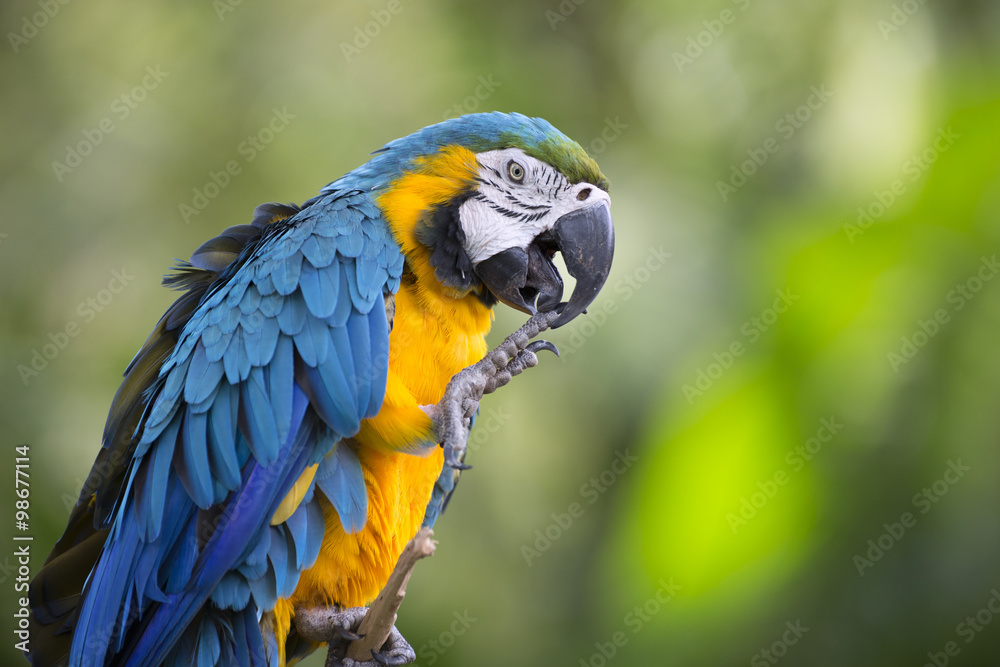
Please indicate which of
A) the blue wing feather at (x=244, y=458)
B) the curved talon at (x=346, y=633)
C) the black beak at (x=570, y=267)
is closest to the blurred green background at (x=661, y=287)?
the black beak at (x=570, y=267)

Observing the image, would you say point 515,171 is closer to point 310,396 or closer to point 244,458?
point 310,396

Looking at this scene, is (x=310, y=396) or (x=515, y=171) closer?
(x=310, y=396)

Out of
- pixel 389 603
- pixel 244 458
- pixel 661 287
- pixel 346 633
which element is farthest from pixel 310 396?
pixel 661 287

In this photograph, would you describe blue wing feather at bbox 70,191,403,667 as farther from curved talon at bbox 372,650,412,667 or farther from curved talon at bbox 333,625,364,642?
curved talon at bbox 372,650,412,667

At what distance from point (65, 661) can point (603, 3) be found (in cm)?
392

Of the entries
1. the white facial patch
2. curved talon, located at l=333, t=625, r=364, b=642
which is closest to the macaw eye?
the white facial patch

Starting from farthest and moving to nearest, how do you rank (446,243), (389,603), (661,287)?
1. (661,287)
2. (446,243)
3. (389,603)

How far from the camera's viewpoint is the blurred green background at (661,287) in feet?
11.2

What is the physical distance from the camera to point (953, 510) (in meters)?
3.42

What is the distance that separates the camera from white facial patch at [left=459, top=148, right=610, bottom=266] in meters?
2.07

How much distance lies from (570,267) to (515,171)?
321 millimetres

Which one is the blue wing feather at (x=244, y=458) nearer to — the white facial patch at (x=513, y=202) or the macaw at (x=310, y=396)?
the macaw at (x=310, y=396)

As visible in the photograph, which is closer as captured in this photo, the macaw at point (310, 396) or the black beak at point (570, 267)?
the macaw at point (310, 396)

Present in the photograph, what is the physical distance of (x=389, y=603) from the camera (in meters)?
1.83
